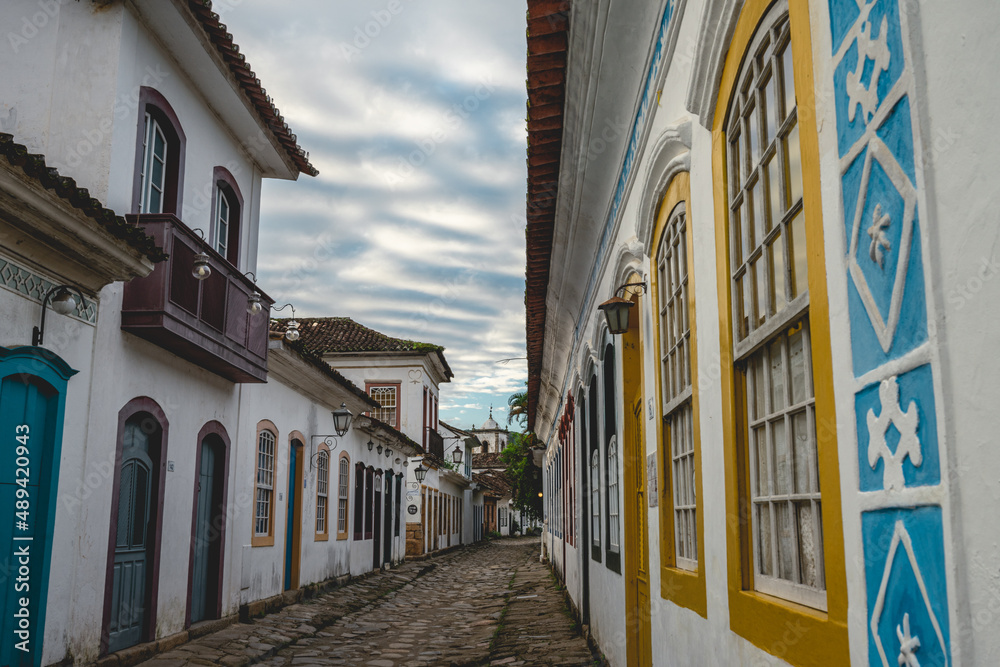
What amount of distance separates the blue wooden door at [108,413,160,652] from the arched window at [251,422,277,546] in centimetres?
326

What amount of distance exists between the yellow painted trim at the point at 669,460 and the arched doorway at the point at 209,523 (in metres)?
6.85

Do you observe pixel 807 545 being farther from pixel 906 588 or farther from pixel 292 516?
pixel 292 516

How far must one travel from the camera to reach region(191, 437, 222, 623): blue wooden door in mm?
10508

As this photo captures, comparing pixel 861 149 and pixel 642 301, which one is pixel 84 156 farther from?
pixel 861 149

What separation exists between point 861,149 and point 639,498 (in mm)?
4994

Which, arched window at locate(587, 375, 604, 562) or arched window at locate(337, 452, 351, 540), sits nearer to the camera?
arched window at locate(587, 375, 604, 562)

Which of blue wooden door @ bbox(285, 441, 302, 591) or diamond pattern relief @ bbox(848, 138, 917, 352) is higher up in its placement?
diamond pattern relief @ bbox(848, 138, 917, 352)

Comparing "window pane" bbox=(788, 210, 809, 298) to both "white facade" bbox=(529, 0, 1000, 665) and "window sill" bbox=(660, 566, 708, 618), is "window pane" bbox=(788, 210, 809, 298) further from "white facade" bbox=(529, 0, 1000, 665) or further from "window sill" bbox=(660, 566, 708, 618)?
"window sill" bbox=(660, 566, 708, 618)

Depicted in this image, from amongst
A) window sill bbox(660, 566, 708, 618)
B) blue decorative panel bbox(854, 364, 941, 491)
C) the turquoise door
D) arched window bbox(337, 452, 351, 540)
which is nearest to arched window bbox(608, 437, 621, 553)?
window sill bbox(660, 566, 708, 618)

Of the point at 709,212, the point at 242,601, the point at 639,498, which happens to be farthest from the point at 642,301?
the point at 242,601

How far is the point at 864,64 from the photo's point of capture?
1.95 metres

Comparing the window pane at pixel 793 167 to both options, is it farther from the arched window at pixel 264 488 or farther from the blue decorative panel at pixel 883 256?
the arched window at pixel 264 488

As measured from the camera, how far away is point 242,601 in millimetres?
11609

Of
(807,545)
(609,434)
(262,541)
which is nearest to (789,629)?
(807,545)
